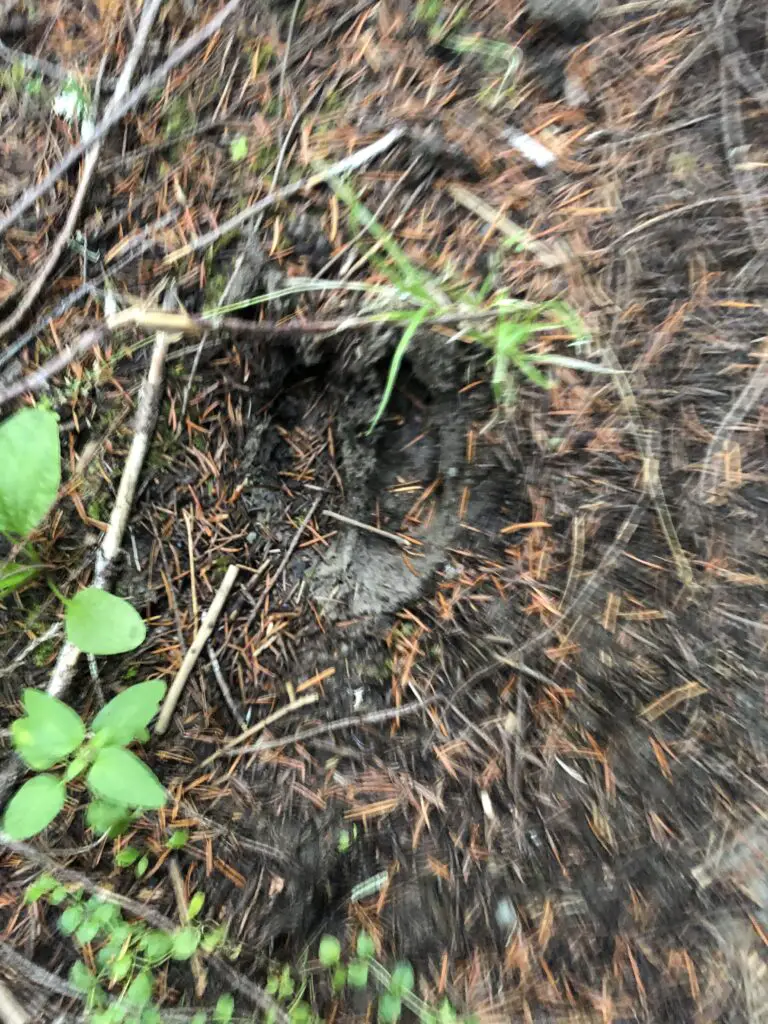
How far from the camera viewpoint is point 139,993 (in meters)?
1.19

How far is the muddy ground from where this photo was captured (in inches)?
46.0

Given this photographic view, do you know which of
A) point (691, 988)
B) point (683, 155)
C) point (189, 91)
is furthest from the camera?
point (189, 91)

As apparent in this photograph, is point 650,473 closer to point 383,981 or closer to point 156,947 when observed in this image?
point 383,981

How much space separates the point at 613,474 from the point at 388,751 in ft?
2.41

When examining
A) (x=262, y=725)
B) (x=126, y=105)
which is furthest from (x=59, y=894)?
(x=126, y=105)

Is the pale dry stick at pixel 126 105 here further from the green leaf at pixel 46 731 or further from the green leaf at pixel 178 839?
the green leaf at pixel 178 839

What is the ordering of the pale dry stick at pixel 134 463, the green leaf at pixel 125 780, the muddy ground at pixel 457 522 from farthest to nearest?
the pale dry stick at pixel 134 463 < the muddy ground at pixel 457 522 < the green leaf at pixel 125 780

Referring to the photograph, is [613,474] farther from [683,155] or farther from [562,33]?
[562,33]

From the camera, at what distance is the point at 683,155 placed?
125cm

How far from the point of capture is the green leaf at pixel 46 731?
3.70 feet

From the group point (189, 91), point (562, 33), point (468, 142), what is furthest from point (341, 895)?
point (562, 33)

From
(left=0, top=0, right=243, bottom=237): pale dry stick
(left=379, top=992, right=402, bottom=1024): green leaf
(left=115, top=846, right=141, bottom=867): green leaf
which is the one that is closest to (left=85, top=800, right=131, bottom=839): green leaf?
(left=115, top=846, right=141, bottom=867): green leaf

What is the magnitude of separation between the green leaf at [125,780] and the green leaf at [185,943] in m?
0.34

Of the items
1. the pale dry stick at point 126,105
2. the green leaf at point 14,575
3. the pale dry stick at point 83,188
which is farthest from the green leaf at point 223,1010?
the pale dry stick at point 126,105
